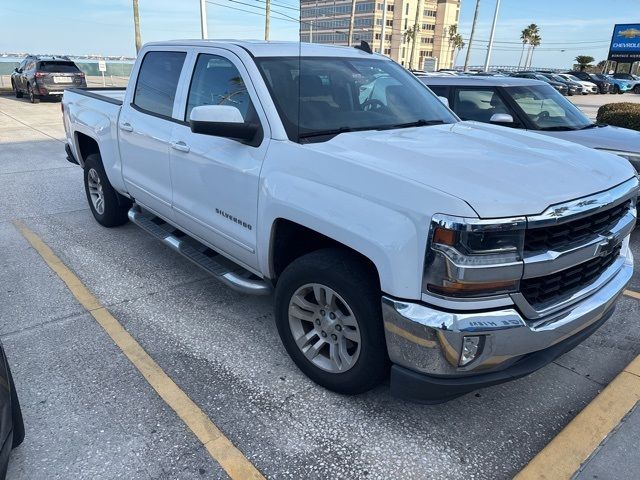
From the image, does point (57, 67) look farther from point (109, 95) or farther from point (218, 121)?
point (218, 121)

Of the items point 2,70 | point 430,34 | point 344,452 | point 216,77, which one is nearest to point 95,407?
point 344,452

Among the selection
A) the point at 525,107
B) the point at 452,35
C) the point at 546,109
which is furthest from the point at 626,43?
the point at 452,35

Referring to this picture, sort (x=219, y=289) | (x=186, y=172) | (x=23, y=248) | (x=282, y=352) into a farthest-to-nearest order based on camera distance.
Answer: (x=23, y=248), (x=219, y=289), (x=186, y=172), (x=282, y=352)

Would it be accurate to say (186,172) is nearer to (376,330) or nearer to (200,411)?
(200,411)

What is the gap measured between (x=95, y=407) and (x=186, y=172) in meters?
1.73

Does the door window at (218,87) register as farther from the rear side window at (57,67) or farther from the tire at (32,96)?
the tire at (32,96)

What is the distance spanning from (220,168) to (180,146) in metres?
0.59

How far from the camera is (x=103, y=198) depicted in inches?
213

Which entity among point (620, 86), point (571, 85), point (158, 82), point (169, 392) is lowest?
point (169, 392)

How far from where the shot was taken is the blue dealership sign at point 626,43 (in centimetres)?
4916

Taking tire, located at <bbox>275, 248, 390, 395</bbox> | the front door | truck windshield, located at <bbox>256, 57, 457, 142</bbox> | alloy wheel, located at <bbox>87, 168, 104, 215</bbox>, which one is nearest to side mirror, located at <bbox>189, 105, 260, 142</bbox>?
the front door

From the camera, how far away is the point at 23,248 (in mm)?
4992

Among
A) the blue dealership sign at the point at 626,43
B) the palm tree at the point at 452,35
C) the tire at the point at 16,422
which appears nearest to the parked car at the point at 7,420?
the tire at the point at 16,422

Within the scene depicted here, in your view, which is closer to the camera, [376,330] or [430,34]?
[376,330]
